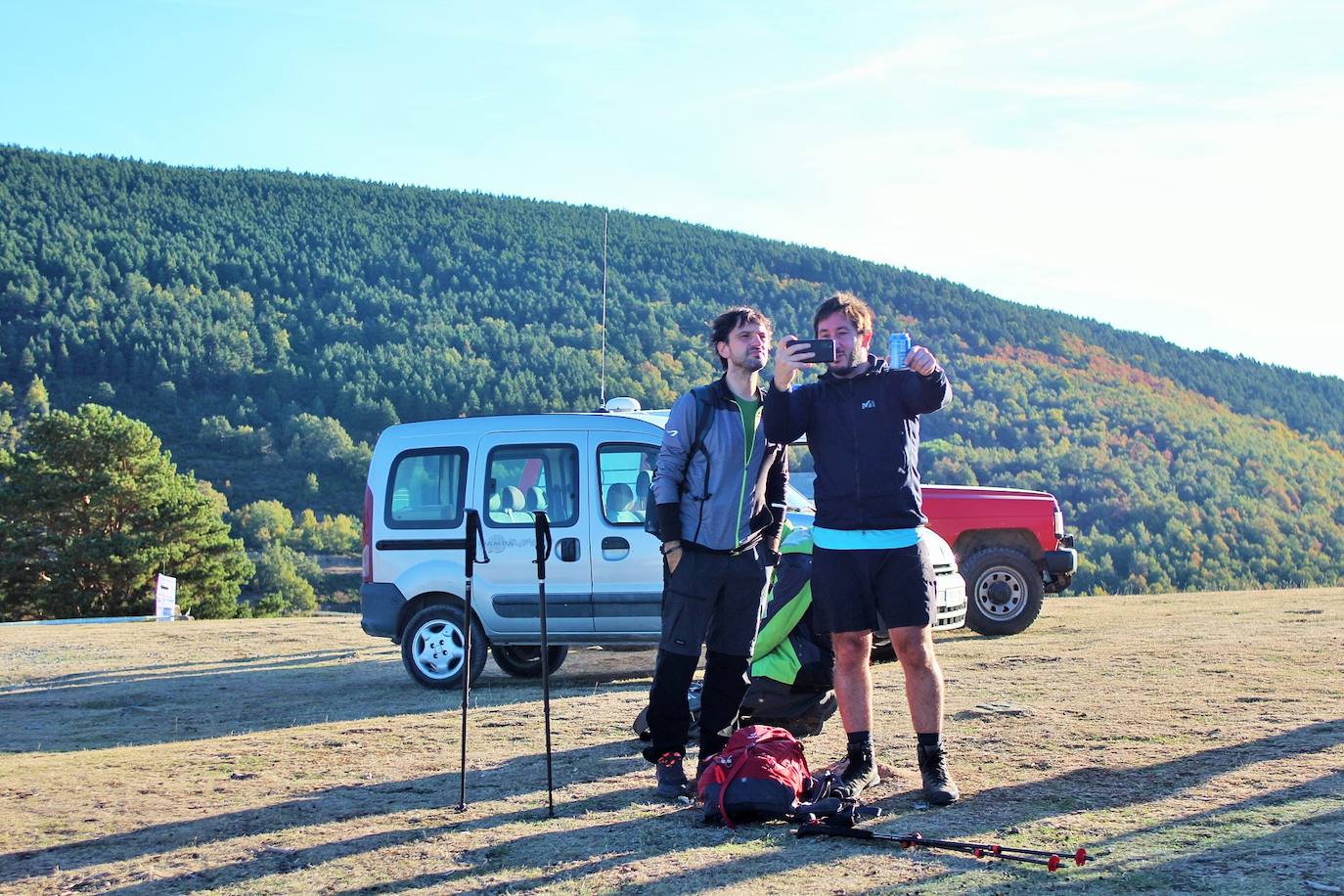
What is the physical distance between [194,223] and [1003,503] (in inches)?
4340

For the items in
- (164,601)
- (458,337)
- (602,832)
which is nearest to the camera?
(602,832)

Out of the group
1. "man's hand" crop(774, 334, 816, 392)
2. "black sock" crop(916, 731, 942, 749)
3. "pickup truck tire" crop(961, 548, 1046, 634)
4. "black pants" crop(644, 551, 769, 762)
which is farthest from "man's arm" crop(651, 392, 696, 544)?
"pickup truck tire" crop(961, 548, 1046, 634)

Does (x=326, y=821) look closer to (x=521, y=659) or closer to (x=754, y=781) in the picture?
(x=754, y=781)

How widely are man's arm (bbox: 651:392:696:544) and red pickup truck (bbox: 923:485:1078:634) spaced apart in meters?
7.54

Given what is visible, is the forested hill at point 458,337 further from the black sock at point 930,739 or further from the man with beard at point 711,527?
the black sock at point 930,739

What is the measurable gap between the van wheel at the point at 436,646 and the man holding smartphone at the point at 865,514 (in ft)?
15.8

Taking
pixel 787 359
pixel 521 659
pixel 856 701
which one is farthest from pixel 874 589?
pixel 521 659

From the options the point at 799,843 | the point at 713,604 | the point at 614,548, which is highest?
the point at 614,548

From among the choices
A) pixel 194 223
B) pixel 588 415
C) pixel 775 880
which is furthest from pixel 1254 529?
pixel 194 223

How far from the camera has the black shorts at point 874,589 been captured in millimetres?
5191

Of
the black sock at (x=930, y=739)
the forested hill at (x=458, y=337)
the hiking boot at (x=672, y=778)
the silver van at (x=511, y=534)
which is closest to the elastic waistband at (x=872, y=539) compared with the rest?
the black sock at (x=930, y=739)

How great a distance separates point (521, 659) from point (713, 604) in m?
5.13

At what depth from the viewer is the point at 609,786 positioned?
5871 millimetres

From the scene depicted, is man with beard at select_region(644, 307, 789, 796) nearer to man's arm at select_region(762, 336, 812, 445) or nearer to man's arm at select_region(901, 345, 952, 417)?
man's arm at select_region(762, 336, 812, 445)
